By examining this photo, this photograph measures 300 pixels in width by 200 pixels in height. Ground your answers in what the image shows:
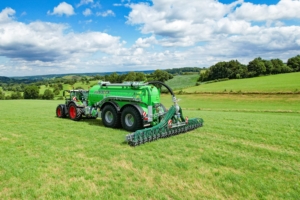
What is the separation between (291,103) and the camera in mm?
31969

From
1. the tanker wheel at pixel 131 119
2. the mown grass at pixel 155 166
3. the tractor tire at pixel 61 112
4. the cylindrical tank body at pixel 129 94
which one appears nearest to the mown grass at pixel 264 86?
the mown grass at pixel 155 166

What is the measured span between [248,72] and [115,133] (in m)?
71.7

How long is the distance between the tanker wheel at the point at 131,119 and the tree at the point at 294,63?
79.9 meters

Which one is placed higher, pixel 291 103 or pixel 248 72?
pixel 248 72

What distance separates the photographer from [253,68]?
7394 cm

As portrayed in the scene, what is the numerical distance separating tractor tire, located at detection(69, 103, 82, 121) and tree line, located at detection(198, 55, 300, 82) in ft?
220

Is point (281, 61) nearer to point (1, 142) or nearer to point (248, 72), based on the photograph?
point (248, 72)

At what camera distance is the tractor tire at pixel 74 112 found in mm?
14435

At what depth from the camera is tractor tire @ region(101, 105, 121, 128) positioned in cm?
1194

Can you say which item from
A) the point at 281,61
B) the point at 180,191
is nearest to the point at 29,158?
the point at 180,191

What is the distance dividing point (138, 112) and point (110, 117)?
7.70 feet

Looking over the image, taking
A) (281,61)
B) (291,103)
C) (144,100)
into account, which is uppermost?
(281,61)

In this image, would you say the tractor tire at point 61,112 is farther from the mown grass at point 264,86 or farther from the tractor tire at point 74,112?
the mown grass at point 264,86

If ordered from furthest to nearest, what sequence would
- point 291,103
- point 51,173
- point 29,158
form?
point 291,103 → point 29,158 → point 51,173
